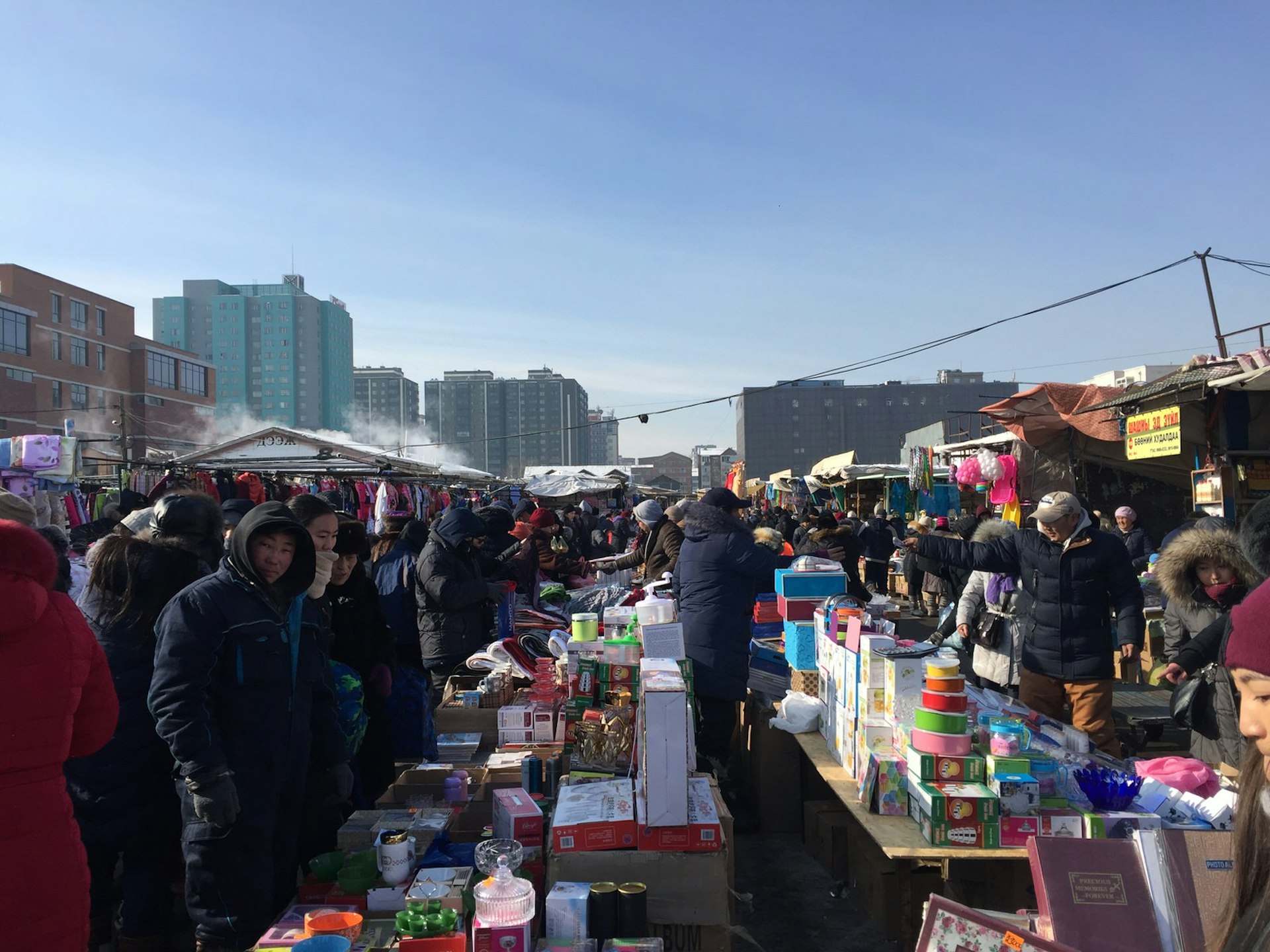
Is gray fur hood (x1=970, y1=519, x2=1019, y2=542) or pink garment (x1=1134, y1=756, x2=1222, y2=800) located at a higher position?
gray fur hood (x1=970, y1=519, x2=1019, y2=542)

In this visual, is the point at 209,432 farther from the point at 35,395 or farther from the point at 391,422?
the point at 391,422

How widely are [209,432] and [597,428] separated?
90213mm

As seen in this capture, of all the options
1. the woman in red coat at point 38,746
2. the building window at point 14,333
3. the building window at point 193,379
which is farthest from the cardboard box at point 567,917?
the building window at point 193,379

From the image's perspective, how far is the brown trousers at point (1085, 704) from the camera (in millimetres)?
4648

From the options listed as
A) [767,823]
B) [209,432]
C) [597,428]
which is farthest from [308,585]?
[597,428]

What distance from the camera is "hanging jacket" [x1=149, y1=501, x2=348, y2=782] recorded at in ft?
8.75

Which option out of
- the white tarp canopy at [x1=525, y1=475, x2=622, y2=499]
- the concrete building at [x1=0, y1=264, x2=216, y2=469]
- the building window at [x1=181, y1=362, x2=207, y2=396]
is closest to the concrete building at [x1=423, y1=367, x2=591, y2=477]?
the building window at [x1=181, y1=362, x2=207, y2=396]

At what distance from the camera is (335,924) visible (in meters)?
2.44

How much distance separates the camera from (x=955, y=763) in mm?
3285

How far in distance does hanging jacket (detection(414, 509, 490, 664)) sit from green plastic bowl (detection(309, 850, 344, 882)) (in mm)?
2697

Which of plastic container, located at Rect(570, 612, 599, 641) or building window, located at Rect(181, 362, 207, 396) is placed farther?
building window, located at Rect(181, 362, 207, 396)

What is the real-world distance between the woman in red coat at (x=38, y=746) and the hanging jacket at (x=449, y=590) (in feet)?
10.6

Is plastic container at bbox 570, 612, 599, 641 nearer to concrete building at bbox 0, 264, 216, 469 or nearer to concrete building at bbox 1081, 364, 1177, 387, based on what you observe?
concrete building at bbox 1081, 364, 1177, 387

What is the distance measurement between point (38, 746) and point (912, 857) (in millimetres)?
2830
